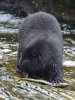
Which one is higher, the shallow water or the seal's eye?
the seal's eye

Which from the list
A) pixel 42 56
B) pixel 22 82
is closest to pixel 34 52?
pixel 42 56

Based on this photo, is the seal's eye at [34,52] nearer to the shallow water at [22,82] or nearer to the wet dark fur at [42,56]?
the wet dark fur at [42,56]

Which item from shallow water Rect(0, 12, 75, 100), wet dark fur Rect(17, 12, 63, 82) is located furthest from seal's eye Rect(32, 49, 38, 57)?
shallow water Rect(0, 12, 75, 100)

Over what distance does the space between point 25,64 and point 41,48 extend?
435 millimetres

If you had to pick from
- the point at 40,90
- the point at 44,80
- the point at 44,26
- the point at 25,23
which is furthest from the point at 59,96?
the point at 25,23

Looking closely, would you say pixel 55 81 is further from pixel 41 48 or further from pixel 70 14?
pixel 70 14

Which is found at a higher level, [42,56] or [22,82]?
[42,56]

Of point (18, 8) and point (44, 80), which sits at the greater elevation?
point (18, 8)

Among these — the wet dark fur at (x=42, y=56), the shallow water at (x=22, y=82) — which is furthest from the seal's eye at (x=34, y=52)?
the shallow water at (x=22, y=82)

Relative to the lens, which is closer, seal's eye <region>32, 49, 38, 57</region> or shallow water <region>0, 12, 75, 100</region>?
shallow water <region>0, 12, 75, 100</region>

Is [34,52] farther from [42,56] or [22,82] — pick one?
[22,82]

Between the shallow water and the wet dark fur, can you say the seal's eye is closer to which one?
the wet dark fur

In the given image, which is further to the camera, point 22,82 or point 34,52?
point 34,52

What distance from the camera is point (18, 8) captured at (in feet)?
54.3
